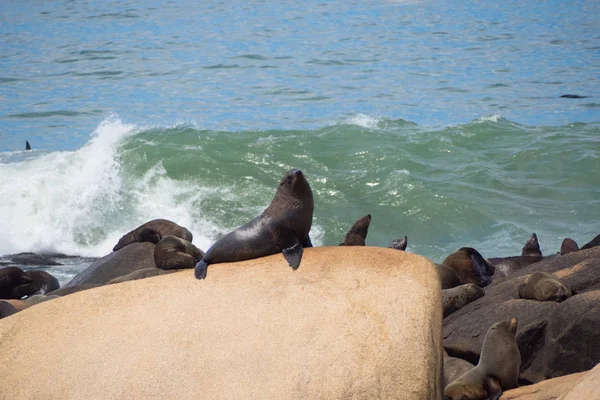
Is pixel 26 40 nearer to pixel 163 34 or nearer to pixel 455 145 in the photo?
pixel 163 34

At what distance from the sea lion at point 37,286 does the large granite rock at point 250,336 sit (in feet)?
16.3

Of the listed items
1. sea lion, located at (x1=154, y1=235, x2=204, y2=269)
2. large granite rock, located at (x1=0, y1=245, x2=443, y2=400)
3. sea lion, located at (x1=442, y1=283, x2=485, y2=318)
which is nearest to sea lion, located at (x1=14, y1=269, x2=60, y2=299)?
sea lion, located at (x1=154, y1=235, x2=204, y2=269)

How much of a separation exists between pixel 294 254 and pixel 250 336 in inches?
25.7

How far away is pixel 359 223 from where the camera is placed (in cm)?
1025

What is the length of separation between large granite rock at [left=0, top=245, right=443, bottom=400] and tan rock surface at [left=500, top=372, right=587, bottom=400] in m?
0.86

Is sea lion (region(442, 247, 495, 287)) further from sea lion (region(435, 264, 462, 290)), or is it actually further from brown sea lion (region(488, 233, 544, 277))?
brown sea lion (region(488, 233, 544, 277))

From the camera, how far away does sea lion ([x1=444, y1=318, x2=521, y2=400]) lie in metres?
5.36

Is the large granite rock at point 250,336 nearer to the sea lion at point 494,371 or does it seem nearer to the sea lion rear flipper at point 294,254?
the sea lion rear flipper at point 294,254

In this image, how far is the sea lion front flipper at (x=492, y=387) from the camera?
5.33 meters

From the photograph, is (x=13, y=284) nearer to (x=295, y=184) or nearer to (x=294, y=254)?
(x=295, y=184)

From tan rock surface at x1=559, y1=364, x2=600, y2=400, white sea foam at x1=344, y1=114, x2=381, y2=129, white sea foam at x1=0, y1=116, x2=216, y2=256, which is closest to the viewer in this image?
tan rock surface at x1=559, y1=364, x2=600, y2=400

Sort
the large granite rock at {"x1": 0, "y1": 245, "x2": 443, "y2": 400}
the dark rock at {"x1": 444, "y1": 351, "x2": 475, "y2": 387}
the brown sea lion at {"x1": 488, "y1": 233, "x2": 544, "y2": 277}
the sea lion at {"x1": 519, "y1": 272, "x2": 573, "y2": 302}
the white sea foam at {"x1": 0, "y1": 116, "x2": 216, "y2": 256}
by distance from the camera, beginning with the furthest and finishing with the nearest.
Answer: the white sea foam at {"x1": 0, "y1": 116, "x2": 216, "y2": 256} → the brown sea lion at {"x1": 488, "y1": 233, "x2": 544, "y2": 277} → the sea lion at {"x1": 519, "y1": 272, "x2": 573, "y2": 302} → the dark rock at {"x1": 444, "y1": 351, "x2": 475, "y2": 387} → the large granite rock at {"x1": 0, "y1": 245, "x2": 443, "y2": 400}

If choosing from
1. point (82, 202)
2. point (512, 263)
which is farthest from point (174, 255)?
point (82, 202)

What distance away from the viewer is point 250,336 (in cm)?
445
